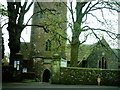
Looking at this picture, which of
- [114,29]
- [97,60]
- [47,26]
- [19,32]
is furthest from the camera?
[97,60]

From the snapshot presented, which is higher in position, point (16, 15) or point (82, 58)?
point (16, 15)

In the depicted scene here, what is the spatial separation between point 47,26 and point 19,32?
2930 mm

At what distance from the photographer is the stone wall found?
15.1 meters

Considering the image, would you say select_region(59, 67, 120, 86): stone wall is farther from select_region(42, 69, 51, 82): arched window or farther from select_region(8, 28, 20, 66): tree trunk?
select_region(42, 69, 51, 82): arched window

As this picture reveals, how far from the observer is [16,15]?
17.8 metres

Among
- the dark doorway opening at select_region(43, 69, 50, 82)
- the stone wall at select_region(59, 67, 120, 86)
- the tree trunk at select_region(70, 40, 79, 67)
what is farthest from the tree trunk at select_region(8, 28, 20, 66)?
the dark doorway opening at select_region(43, 69, 50, 82)

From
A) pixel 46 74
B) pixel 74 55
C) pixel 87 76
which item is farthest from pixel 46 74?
pixel 87 76

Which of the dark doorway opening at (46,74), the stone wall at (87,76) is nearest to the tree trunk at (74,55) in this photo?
the stone wall at (87,76)

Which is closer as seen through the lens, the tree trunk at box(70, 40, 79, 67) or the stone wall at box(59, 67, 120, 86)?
the stone wall at box(59, 67, 120, 86)

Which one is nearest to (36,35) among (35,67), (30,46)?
(30,46)

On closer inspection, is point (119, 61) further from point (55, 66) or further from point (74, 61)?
point (55, 66)

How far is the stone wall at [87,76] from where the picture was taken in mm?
15122

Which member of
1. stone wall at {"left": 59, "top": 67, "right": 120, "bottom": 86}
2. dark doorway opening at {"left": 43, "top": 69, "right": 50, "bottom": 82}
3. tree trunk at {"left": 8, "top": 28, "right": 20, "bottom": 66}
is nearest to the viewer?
stone wall at {"left": 59, "top": 67, "right": 120, "bottom": 86}

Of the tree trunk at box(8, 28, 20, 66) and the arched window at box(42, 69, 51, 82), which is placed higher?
the tree trunk at box(8, 28, 20, 66)
